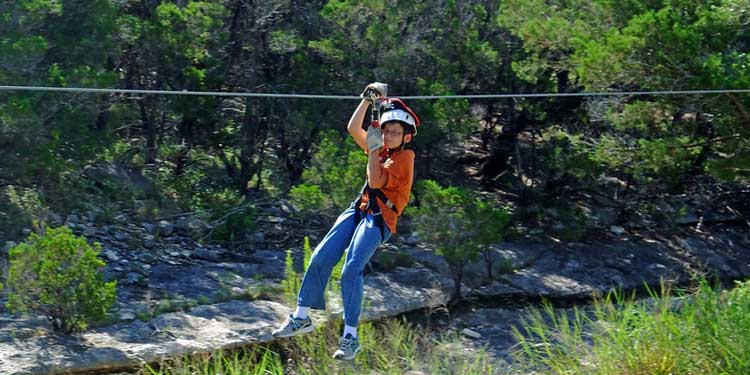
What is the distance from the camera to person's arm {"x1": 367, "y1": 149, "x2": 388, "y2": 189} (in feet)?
19.1

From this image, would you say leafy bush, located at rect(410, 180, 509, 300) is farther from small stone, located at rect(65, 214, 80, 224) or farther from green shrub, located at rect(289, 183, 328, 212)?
small stone, located at rect(65, 214, 80, 224)

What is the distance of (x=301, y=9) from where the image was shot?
1326cm

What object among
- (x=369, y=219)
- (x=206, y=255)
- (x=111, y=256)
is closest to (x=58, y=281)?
(x=111, y=256)

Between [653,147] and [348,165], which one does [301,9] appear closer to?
[348,165]

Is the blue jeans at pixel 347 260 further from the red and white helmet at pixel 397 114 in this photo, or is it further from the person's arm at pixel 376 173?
the red and white helmet at pixel 397 114

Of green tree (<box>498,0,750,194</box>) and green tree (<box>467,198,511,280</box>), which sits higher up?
green tree (<box>498,0,750,194</box>)

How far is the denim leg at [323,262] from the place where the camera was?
232 inches

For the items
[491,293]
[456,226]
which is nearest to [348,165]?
[456,226]

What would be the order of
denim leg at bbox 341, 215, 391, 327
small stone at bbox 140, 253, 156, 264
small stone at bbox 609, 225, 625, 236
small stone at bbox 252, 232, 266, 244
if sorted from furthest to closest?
small stone at bbox 609, 225, 625, 236 → small stone at bbox 252, 232, 266, 244 → small stone at bbox 140, 253, 156, 264 → denim leg at bbox 341, 215, 391, 327

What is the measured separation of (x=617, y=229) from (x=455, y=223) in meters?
3.87

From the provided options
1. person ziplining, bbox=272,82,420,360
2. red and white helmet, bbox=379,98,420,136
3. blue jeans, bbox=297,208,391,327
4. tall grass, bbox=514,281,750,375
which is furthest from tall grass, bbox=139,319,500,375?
red and white helmet, bbox=379,98,420,136

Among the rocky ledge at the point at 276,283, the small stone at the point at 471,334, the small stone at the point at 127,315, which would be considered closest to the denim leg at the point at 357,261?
the rocky ledge at the point at 276,283

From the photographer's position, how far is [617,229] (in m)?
13.8

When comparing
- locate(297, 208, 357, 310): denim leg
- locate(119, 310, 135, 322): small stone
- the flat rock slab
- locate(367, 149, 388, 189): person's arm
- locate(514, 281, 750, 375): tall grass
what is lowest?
the flat rock slab
